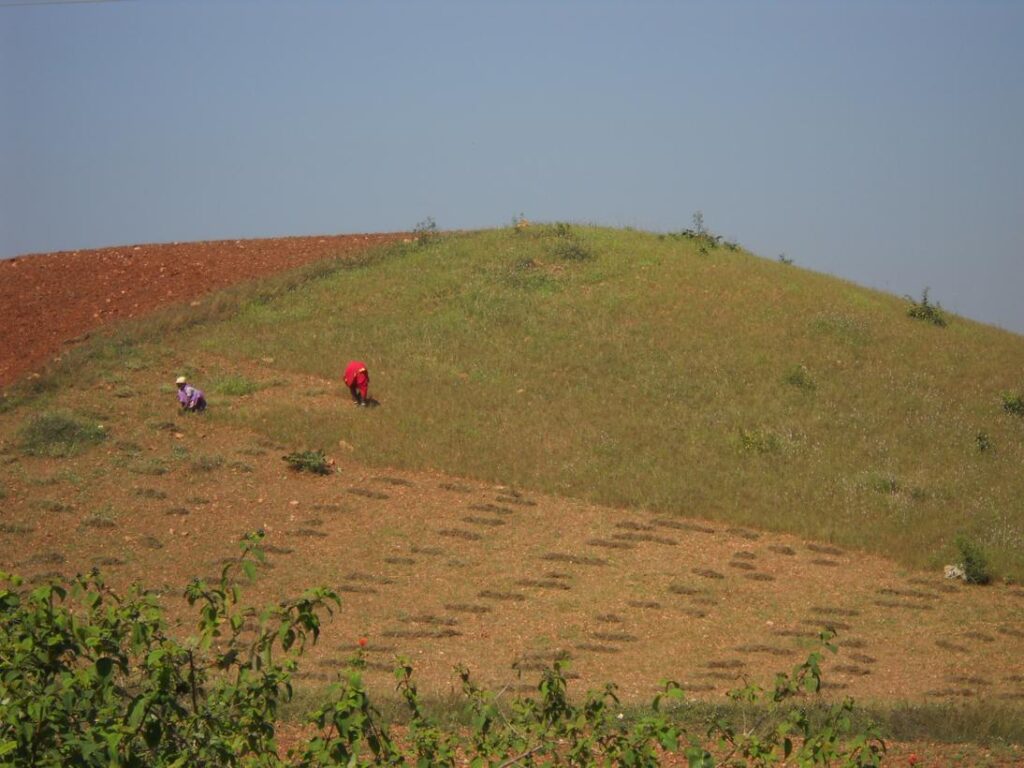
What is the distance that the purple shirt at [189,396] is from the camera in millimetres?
15828

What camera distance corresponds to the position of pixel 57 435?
15.0 metres

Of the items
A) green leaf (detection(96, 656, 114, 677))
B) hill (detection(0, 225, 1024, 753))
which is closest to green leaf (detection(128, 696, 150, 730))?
green leaf (detection(96, 656, 114, 677))

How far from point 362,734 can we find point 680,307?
16.8 meters

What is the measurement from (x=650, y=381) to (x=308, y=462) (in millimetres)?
5896

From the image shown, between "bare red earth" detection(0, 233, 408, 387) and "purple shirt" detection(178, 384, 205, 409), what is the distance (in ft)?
9.68

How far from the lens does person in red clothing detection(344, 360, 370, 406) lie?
640 inches

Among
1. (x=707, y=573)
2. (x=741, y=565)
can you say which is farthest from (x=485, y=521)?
(x=741, y=565)

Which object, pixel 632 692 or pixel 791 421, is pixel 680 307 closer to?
pixel 791 421

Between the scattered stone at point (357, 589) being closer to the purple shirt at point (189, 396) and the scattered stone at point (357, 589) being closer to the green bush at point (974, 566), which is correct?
the purple shirt at point (189, 396)

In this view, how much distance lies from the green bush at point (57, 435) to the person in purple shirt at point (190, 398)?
113 centimetres

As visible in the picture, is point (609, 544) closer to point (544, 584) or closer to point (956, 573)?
point (544, 584)

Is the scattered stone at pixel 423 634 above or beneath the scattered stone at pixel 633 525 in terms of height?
beneath

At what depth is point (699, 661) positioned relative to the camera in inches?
398

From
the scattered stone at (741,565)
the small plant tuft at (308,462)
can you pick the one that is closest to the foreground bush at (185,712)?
the scattered stone at (741,565)
